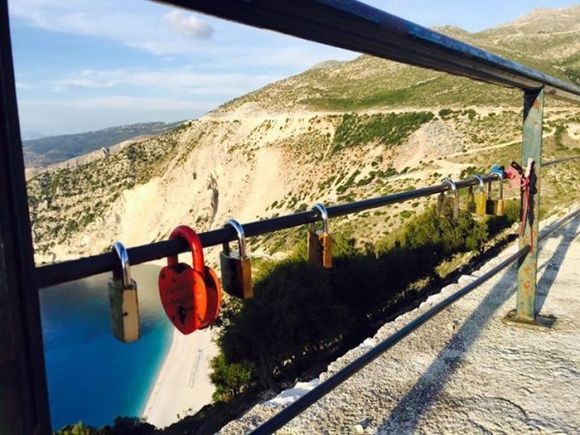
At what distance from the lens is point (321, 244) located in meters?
1.49

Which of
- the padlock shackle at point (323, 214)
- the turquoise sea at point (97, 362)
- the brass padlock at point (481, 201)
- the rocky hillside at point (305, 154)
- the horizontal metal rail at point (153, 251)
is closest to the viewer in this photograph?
the horizontal metal rail at point (153, 251)

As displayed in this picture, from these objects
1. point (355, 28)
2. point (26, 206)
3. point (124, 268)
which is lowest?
point (124, 268)

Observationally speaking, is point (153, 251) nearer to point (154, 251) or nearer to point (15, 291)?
point (154, 251)

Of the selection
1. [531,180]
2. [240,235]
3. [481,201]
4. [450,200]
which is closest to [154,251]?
[240,235]

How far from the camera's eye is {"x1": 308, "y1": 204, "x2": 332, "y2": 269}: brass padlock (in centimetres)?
149

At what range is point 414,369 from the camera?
3.40m

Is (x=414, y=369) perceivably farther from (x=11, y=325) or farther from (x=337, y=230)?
(x=337, y=230)

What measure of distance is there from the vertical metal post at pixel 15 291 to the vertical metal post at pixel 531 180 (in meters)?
3.19

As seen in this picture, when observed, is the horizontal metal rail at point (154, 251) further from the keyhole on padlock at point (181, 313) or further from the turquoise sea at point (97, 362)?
the turquoise sea at point (97, 362)

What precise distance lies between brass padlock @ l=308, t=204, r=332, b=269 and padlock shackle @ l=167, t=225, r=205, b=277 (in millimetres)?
454

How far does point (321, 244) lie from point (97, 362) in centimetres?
4188

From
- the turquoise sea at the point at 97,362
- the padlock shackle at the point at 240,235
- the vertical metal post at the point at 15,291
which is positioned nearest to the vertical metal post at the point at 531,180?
the padlock shackle at the point at 240,235

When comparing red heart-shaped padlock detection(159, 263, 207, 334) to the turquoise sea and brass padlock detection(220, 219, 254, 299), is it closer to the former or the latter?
brass padlock detection(220, 219, 254, 299)

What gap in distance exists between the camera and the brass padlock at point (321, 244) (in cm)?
149
